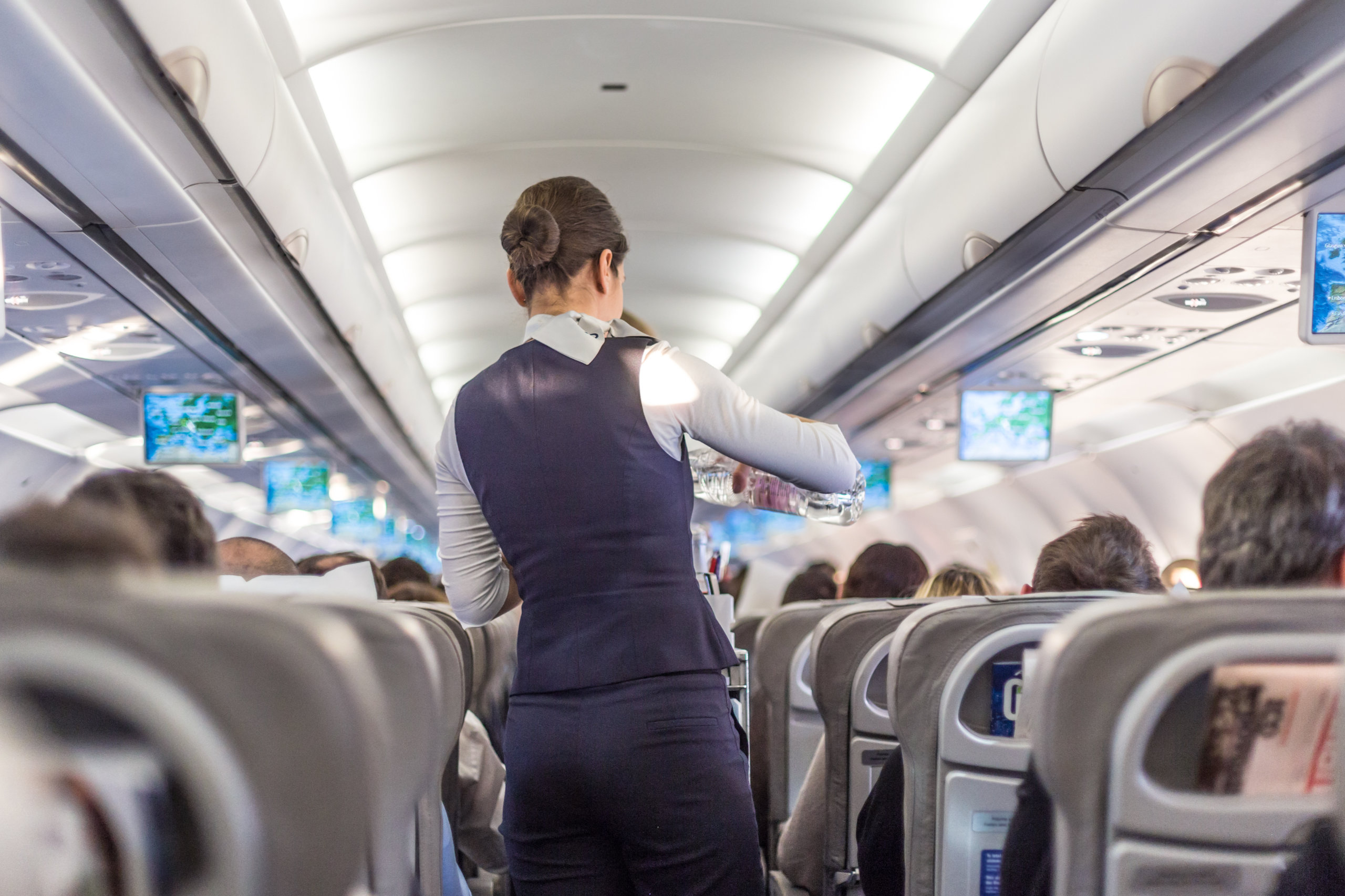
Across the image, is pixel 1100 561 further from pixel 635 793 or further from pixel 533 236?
pixel 533 236

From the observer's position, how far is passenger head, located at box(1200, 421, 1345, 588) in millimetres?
1577

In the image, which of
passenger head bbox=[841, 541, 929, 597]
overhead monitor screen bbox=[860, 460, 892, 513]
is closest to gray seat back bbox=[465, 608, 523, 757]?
passenger head bbox=[841, 541, 929, 597]

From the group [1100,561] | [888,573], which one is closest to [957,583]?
[888,573]

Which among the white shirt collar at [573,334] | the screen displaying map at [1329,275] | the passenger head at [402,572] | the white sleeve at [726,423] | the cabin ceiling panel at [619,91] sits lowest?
the passenger head at [402,572]

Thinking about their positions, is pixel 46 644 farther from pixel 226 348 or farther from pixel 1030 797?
pixel 226 348

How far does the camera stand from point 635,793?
1.88 metres

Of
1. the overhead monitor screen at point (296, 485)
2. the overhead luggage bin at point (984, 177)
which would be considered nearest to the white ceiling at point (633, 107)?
the overhead luggage bin at point (984, 177)

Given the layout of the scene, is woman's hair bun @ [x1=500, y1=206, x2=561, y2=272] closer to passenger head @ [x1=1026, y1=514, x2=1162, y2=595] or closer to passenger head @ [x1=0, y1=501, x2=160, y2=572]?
passenger head @ [x1=0, y1=501, x2=160, y2=572]

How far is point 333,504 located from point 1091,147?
16.9 metres

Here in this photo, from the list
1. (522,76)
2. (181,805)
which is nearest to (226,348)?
(522,76)

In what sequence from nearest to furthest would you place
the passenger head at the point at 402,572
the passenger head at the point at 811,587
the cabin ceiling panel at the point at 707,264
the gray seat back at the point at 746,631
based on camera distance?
the passenger head at the point at 402,572 < the gray seat back at the point at 746,631 < the passenger head at the point at 811,587 < the cabin ceiling panel at the point at 707,264

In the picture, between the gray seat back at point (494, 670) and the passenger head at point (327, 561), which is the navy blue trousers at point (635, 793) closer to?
the gray seat back at point (494, 670)

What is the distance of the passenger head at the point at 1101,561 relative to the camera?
3037mm

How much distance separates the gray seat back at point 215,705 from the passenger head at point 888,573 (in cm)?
506
